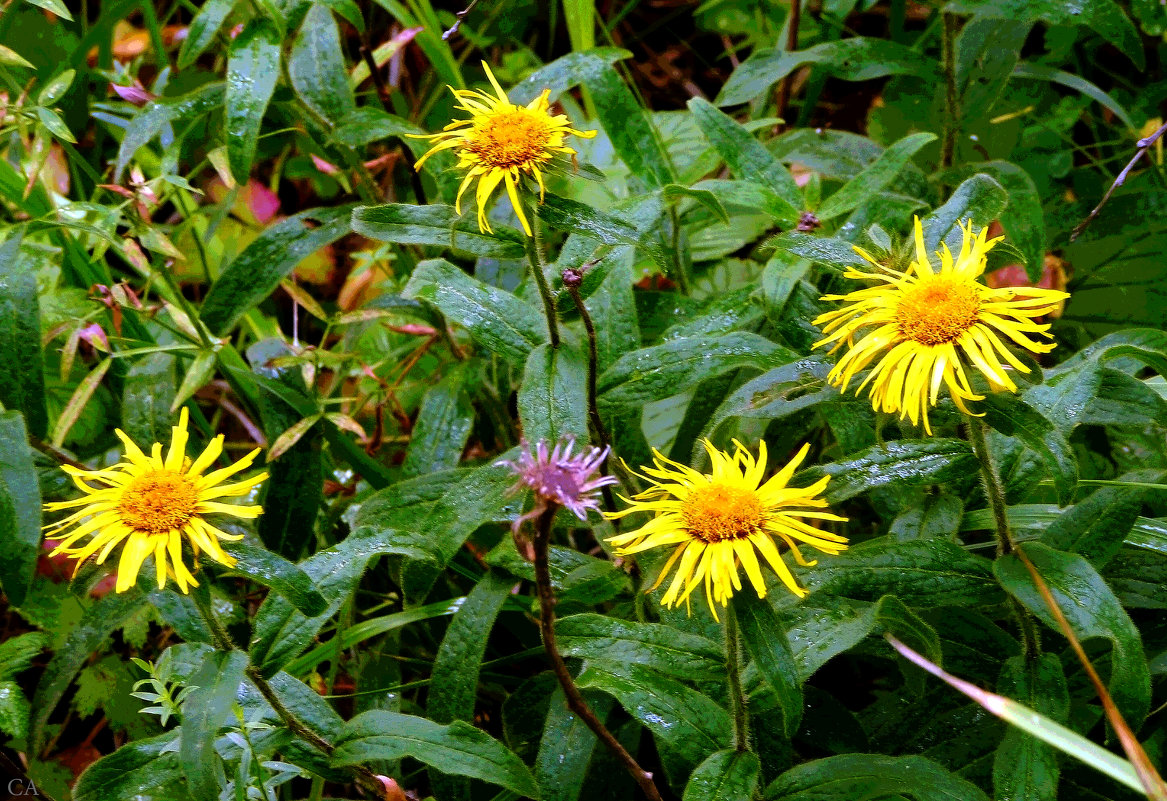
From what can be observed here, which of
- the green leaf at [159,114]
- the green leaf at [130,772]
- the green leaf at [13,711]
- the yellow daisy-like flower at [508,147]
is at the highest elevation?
the yellow daisy-like flower at [508,147]

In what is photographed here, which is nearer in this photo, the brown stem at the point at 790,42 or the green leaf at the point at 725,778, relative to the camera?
the green leaf at the point at 725,778

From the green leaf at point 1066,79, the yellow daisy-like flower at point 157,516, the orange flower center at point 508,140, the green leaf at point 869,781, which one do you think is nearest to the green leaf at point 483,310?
the orange flower center at point 508,140

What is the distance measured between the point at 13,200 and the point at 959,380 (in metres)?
1.47

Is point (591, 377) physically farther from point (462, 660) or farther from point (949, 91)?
point (949, 91)

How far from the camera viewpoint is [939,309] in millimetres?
895

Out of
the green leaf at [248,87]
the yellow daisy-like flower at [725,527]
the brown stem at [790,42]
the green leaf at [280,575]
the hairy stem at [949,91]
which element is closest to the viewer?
the yellow daisy-like flower at [725,527]

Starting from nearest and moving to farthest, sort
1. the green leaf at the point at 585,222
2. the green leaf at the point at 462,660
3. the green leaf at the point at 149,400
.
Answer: the green leaf at the point at 585,222
the green leaf at the point at 462,660
the green leaf at the point at 149,400

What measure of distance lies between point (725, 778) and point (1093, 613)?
371mm

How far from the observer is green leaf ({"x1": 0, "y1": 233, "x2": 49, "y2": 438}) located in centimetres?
125

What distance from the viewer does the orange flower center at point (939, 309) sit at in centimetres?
89

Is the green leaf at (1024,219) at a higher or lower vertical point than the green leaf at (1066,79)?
lower

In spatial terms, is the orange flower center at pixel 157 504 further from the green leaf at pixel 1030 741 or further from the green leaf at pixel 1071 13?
the green leaf at pixel 1071 13

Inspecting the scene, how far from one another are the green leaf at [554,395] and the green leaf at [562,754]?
322mm

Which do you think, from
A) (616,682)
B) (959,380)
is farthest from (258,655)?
(959,380)
